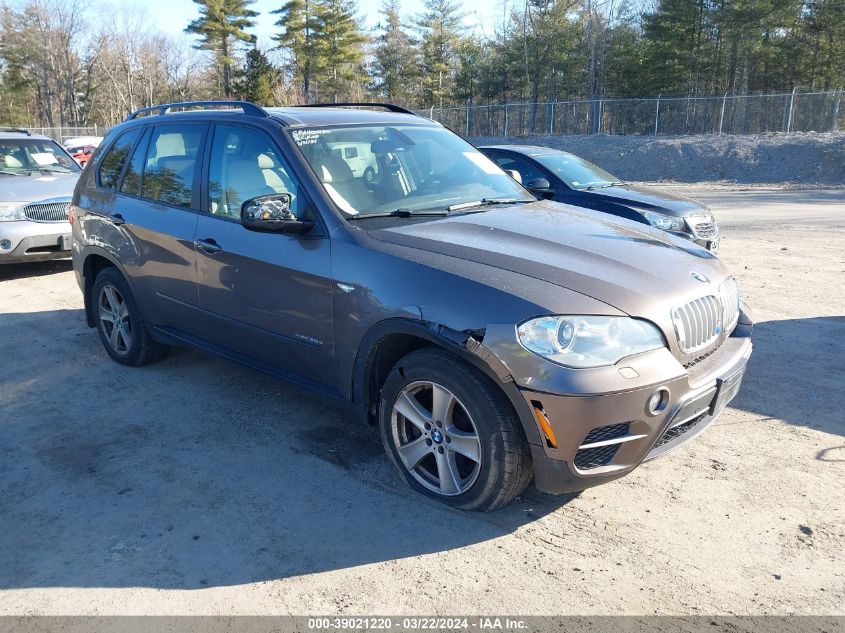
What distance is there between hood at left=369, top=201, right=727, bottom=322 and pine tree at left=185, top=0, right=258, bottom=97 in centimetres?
5967

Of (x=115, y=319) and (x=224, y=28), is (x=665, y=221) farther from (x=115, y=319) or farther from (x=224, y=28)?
(x=224, y=28)

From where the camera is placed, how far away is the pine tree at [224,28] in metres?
58.2

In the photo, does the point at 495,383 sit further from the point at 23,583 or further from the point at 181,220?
the point at 181,220

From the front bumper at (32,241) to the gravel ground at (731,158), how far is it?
2418 centimetres

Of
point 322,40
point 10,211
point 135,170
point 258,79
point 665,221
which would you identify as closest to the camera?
point 135,170

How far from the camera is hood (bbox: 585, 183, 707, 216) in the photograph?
8428 millimetres

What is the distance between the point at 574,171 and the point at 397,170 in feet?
18.3

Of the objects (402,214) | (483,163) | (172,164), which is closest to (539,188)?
(483,163)

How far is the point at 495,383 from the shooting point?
3.07 metres

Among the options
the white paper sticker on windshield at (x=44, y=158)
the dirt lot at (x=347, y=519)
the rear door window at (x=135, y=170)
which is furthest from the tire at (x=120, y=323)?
the white paper sticker on windshield at (x=44, y=158)

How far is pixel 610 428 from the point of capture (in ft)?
9.60

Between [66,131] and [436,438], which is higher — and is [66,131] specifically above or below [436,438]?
above

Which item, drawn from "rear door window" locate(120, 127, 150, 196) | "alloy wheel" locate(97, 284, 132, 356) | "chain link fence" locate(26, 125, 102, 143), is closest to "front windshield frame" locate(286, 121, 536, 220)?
"rear door window" locate(120, 127, 150, 196)

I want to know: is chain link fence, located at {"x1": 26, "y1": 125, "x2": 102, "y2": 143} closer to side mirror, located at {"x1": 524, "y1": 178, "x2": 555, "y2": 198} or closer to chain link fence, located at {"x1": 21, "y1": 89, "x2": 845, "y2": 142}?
chain link fence, located at {"x1": 21, "y1": 89, "x2": 845, "y2": 142}
